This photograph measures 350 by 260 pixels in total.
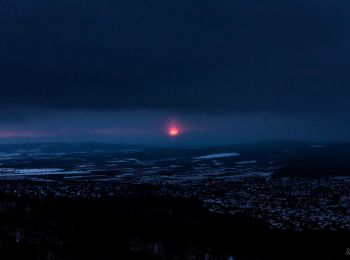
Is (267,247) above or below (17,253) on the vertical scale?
below

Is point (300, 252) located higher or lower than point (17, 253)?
lower

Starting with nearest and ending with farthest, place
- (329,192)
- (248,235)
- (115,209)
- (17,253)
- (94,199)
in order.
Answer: (17,253) → (248,235) → (115,209) → (94,199) → (329,192)

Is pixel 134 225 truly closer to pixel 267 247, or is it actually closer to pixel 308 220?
pixel 267 247

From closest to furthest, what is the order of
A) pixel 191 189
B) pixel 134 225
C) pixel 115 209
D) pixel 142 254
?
pixel 142 254 → pixel 134 225 → pixel 115 209 → pixel 191 189

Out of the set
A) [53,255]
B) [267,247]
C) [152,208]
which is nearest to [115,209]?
[152,208]

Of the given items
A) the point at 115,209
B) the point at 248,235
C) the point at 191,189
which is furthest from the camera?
the point at 191,189

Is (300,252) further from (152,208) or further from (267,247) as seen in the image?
(152,208)

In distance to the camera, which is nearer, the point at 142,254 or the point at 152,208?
the point at 142,254

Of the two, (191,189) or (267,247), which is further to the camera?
(191,189)

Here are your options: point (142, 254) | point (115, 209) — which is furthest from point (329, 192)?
point (142, 254)
